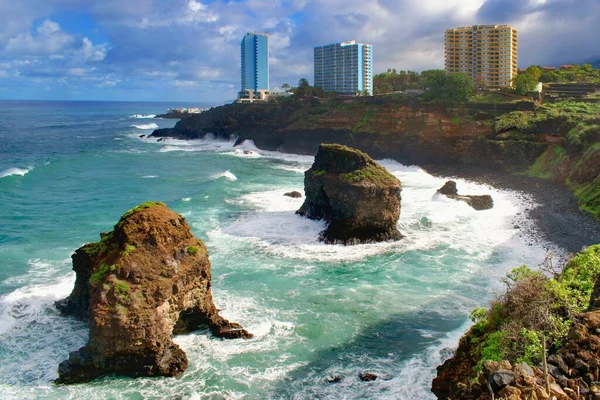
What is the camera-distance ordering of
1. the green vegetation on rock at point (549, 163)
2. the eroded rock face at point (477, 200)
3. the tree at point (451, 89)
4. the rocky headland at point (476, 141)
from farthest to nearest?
the tree at point (451, 89) → the green vegetation on rock at point (549, 163) → the eroded rock face at point (477, 200) → the rocky headland at point (476, 141)

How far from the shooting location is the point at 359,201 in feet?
125

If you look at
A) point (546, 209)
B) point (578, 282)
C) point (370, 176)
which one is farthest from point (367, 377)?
point (546, 209)

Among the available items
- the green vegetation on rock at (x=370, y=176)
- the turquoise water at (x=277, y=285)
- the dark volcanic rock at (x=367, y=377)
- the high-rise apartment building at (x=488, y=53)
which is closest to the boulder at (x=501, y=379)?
the turquoise water at (x=277, y=285)

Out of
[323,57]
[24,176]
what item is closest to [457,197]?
[24,176]

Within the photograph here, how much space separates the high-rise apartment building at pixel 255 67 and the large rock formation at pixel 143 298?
6172 inches

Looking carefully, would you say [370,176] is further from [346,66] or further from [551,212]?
[346,66]

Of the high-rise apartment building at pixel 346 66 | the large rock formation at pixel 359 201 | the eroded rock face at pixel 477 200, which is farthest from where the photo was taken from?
the high-rise apartment building at pixel 346 66

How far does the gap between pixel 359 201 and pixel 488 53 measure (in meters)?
86.2

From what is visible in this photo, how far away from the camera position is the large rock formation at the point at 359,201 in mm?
38062

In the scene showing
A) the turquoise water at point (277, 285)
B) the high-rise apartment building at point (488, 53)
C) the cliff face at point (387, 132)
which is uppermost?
the high-rise apartment building at point (488, 53)

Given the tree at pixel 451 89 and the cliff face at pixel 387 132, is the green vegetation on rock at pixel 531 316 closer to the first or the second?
the cliff face at pixel 387 132

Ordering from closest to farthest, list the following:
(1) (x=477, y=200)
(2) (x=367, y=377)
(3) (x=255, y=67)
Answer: (2) (x=367, y=377) < (1) (x=477, y=200) < (3) (x=255, y=67)

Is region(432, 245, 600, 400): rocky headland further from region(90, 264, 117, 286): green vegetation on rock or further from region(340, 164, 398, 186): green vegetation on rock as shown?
region(340, 164, 398, 186): green vegetation on rock

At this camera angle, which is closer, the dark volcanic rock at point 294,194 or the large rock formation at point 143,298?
the large rock formation at point 143,298
